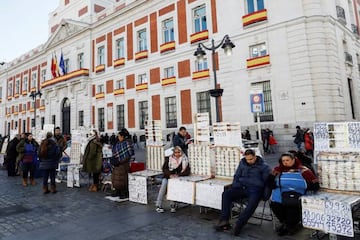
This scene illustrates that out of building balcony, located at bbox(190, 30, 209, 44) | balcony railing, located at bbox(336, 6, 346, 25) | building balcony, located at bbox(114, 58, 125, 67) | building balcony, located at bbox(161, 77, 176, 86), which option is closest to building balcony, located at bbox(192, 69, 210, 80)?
building balcony, located at bbox(161, 77, 176, 86)

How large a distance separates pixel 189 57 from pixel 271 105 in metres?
7.18

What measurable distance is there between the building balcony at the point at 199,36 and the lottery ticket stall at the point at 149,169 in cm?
1311

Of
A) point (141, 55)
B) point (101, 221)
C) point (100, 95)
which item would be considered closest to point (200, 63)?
point (141, 55)

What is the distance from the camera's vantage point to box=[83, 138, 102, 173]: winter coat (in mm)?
7996

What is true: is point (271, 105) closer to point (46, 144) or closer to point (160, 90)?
point (160, 90)

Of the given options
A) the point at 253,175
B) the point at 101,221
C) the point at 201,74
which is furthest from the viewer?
the point at 201,74

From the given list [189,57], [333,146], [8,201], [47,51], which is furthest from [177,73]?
[47,51]

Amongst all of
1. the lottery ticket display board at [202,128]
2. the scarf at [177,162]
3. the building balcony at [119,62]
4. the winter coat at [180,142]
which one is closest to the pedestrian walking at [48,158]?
the winter coat at [180,142]

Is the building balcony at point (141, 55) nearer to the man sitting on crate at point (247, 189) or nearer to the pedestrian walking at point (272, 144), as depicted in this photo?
the pedestrian walking at point (272, 144)

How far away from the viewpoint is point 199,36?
1953 cm

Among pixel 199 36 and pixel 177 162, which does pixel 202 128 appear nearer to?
pixel 177 162

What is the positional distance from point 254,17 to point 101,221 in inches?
613

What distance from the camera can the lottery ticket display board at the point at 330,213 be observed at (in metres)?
3.67

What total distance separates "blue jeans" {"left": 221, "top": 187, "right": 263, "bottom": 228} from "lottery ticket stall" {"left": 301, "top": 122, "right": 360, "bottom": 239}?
759 millimetres
